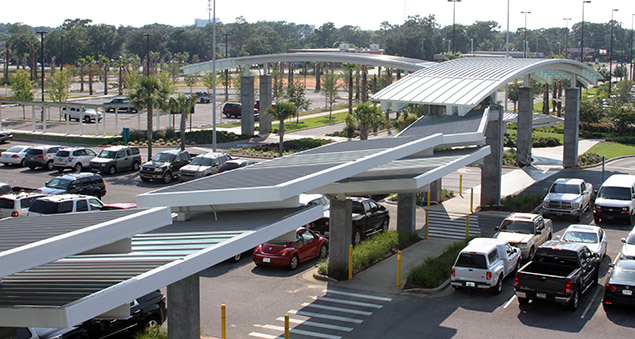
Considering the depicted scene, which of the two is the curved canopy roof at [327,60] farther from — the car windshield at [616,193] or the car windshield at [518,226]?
the car windshield at [518,226]

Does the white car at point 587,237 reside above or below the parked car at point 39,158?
below

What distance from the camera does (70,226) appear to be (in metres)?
10.7

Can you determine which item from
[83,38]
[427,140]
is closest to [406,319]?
[427,140]

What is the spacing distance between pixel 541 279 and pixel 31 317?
43.9 ft

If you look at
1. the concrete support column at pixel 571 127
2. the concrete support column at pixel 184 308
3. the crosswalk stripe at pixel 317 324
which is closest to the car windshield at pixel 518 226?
the crosswalk stripe at pixel 317 324

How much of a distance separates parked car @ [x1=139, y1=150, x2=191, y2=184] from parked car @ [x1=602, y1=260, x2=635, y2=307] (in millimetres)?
25205

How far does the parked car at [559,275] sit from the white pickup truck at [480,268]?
919mm

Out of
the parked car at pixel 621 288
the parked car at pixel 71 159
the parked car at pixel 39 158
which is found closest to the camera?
the parked car at pixel 621 288

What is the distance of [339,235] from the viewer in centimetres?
2197

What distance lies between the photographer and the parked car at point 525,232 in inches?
948

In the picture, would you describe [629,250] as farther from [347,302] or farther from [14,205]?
[14,205]

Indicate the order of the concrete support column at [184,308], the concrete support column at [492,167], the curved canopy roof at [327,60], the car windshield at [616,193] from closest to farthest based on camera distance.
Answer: the concrete support column at [184,308] → the car windshield at [616,193] → the concrete support column at [492,167] → the curved canopy roof at [327,60]

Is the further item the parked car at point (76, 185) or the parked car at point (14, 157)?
the parked car at point (14, 157)

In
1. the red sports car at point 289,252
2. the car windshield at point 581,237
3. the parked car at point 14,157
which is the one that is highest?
the parked car at point 14,157
